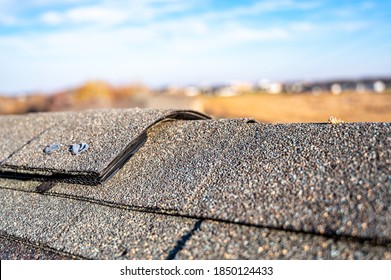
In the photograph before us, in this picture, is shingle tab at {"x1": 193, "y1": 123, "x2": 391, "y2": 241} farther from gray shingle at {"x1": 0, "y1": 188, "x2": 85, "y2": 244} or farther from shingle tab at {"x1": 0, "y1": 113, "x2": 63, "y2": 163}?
shingle tab at {"x1": 0, "y1": 113, "x2": 63, "y2": 163}

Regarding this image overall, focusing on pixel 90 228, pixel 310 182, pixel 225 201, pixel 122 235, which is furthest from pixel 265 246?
pixel 90 228

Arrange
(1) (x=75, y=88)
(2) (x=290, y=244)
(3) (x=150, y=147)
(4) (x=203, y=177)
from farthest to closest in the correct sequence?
(1) (x=75, y=88)
(3) (x=150, y=147)
(4) (x=203, y=177)
(2) (x=290, y=244)

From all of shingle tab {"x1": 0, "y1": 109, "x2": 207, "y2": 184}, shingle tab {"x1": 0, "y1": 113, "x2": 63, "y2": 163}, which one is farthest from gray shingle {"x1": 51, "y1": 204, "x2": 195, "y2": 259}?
shingle tab {"x1": 0, "y1": 113, "x2": 63, "y2": 163}

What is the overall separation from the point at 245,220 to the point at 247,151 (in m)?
0.80

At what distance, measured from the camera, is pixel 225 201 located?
2.49 meters

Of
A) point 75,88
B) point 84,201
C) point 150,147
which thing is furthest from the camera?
point 75,88

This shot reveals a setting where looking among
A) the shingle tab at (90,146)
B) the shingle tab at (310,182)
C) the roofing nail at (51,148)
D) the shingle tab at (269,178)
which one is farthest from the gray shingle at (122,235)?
the roofing nail at (51,148)

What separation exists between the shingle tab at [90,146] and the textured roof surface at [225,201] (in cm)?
4

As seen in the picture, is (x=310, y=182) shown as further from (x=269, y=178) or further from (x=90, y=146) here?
(x=90, y=146)

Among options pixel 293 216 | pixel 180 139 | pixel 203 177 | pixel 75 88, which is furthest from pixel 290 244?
pixel 75 88

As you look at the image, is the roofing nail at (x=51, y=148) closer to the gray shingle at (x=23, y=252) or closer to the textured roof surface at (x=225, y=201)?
the textured roof surface at (x=225, y=201)
